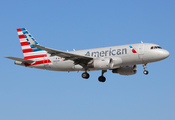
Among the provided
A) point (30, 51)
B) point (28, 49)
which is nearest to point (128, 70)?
point (30, 51)

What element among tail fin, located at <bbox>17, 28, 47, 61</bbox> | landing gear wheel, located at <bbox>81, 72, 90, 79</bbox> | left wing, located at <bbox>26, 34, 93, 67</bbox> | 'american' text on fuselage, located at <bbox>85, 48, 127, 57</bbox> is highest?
tail fin, located at <bbox>17, 28, 47, 61</bbox>

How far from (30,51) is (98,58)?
11.2 meters

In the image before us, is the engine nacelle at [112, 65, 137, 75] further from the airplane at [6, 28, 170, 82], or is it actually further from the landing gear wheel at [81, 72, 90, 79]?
the landing gear wheel at [81, 72, 90, 79]

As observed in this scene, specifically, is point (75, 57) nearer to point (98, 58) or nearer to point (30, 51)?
point (98, 58)

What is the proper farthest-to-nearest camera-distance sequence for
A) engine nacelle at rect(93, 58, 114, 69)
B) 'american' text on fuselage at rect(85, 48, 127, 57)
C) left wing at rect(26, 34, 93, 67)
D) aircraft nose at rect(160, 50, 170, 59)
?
'american' text on fuselage at rect(85, 48, 127, 57), engine nacelle at rect(93, 58, 114, 69), aircraft nose at rect(160, 50, 170, 59), left wing at rect(26, 34, 93, 67)

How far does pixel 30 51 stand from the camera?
46188 millimetres

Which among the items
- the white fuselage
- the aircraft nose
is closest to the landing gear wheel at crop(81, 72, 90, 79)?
the white fuselage

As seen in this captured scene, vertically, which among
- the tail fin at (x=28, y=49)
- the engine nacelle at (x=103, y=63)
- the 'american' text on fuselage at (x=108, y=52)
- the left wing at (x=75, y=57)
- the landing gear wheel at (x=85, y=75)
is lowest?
the landing gear wheel at (x=85, y=75)

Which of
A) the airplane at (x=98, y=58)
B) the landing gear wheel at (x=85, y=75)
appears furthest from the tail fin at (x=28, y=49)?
the landing gear wheel at (x=85, y=75)

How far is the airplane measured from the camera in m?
40.1

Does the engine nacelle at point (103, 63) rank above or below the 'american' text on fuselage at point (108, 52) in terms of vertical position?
below

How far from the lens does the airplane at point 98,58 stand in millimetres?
40066

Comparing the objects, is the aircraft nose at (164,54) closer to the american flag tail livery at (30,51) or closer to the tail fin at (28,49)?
the american flag tail livery at (30,51)

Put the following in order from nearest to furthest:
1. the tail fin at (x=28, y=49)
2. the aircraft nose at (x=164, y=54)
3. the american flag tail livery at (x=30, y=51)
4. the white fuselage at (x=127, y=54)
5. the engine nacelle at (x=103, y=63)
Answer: the aircraft nose at (x=164, y=54)
the white fuselage at (x=127, y=54)
the engine nacelle at (x=103, y=63)
the american flag tail livery at (x=30, y=51)
the tail fin at (x=28, y=49)
